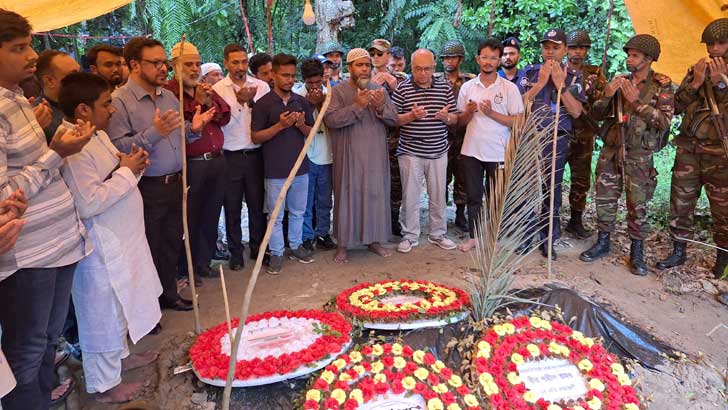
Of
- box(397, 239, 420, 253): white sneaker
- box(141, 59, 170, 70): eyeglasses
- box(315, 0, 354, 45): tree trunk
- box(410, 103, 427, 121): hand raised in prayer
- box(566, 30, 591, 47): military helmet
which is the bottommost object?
box(397, 239, 420, 253): white sneaker

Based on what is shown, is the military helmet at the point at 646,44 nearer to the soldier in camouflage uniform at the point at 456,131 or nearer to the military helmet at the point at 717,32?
the military helmet at the point at 717,32

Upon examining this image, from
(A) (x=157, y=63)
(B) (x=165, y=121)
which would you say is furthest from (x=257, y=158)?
(B) (x=165, y=121)

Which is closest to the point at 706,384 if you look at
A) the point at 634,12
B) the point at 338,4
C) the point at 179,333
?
the point at 179,333

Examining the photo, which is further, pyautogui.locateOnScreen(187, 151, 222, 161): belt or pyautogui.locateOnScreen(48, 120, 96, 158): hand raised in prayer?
pyautogui.locateOnScreen(187, 151, 222, 161): belt

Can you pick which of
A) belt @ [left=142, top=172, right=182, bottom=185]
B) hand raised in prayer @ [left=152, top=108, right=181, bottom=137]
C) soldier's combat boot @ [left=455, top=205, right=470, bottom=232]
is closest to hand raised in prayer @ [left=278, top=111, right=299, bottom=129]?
belt @ [left=142, top=172, right=182, bottom=185]

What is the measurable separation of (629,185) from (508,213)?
7.99ft

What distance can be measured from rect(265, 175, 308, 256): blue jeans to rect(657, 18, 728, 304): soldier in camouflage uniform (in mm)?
3274

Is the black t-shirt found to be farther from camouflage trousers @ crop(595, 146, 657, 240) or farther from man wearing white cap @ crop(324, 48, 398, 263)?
camouflage trousers @ crop(595, 146, 657, 240)

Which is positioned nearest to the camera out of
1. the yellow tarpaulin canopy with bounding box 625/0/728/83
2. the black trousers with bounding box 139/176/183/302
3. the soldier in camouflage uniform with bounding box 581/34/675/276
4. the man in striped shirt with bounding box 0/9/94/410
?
the man in striped shirt with bounding box 0/9/94/410

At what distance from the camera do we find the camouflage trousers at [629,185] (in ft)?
13.5

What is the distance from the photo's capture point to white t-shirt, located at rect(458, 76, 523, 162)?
4.30m

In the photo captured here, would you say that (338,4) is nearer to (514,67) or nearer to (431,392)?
(514,67)

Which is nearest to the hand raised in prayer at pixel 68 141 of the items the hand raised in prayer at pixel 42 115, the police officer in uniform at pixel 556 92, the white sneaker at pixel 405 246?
the hand raised in prayer at pixel 42 115

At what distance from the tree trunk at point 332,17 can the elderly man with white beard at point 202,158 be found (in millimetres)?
3923
